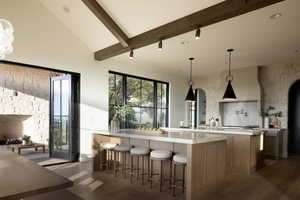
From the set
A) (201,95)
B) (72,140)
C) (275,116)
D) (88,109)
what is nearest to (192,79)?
(201,95)

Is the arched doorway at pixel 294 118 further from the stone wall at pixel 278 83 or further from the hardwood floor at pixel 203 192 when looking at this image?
the hardwood floor at pixel 203 192

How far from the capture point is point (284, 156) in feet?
21.0

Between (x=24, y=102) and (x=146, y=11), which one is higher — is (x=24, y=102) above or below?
below

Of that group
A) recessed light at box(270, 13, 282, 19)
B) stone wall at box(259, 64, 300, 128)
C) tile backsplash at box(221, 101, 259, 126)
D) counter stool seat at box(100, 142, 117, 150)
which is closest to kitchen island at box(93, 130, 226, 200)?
counter stool seat at box(100, 142, 117, 150)

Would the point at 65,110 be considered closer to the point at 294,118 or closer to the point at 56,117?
the point at 56,117

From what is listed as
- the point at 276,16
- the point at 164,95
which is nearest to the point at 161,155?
the point at 276,16

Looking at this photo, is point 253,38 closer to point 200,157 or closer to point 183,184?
point 200,157

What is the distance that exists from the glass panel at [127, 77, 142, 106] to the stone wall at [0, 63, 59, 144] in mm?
3058

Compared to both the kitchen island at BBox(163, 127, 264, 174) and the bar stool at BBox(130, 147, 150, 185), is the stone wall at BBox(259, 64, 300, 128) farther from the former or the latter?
the bar stool at BBox(130, 147, 150, 185)

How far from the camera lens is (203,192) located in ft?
10.9

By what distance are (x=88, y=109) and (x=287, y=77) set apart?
6.25 meters

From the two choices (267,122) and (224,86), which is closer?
(267,122)

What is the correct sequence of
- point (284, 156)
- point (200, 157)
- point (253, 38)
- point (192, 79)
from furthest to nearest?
point (192, 79) < point (284, 156) < point (253, 38) < point (200, 157)

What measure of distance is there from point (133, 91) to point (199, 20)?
3.90 m
